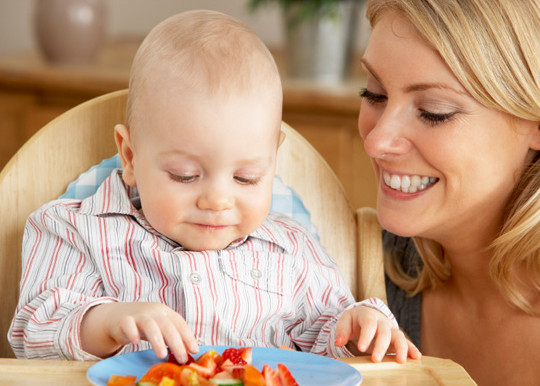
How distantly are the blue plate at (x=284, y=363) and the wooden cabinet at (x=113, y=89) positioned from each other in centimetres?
169

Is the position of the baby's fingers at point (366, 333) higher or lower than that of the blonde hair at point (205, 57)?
lower

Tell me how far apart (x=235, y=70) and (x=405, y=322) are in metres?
0.70

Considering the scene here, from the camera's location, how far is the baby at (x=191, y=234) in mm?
1115

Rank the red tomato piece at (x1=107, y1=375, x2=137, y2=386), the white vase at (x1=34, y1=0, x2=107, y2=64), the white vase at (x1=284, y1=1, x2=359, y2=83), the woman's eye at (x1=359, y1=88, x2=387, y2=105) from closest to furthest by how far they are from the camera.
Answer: the red tomato piece at (x1=107, y1=375, x2=137, y2=386) < the woman's eye at (x1=359, y1=88, x2=387, y2=105) < the white vase at (x1=284, y1=1, x2=359, y2=83) < the white vase at (x1=34, y1=0, x2=107, y2=64)

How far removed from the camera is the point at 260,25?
3414mm

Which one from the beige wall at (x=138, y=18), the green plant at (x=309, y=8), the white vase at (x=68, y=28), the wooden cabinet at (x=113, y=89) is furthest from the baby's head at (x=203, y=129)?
the beige wall at (x=138, y=18)

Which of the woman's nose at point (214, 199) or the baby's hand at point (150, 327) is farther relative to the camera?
the woman's nose at point (214, 199)

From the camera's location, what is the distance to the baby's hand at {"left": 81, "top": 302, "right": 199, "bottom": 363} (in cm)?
97

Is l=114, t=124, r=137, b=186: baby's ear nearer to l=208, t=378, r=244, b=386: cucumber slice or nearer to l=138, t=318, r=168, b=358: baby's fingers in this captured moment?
l=138, t=318, r=168, b=358: baby's fingers

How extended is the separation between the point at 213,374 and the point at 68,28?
2447 mm

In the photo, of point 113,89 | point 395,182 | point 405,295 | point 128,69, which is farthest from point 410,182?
point 128,69

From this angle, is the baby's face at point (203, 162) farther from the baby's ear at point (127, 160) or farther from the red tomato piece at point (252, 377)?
the red tomato piece at point (252, 377)

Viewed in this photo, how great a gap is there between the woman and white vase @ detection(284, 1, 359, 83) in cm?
142

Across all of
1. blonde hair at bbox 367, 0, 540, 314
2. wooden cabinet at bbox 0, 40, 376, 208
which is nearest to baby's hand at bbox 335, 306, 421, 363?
blonde hair at bbox 367, 0, 540, 314
